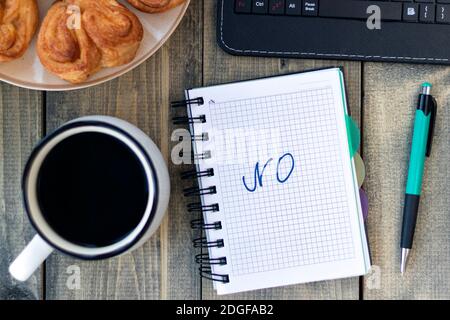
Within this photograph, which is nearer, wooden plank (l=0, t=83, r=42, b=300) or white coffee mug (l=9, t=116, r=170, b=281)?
white coffee mug (l=9, t=116, r=170, b=281)

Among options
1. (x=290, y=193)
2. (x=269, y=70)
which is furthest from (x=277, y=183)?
(x=269, y=70)

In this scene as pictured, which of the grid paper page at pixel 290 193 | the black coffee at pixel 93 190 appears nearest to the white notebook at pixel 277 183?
the grid paper page at pixel 290 193

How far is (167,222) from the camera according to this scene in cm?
70

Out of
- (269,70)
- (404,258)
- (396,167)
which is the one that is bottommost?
(404,258)

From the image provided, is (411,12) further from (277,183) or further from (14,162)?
(14,162)

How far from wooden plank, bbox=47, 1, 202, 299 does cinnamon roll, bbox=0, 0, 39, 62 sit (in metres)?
0.10

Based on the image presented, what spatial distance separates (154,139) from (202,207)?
0.32 feet

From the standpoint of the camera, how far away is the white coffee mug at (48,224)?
58cm

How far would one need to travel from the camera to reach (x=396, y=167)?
704 millimetres

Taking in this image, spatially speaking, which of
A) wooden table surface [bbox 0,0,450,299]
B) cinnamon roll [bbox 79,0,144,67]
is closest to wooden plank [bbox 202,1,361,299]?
wooden table surface [bbox 0,0,450,299]

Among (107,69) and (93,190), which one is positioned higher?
(107,69)

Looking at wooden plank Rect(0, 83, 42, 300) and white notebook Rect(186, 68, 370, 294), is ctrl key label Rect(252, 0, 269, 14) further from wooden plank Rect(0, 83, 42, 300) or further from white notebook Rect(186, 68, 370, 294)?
wooden plank Rect(0, 83, 42, 300)

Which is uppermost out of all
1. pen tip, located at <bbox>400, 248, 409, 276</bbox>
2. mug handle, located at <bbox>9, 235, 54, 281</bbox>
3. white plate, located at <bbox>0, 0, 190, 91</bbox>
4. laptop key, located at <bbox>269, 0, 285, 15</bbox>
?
laptop key, located at <bbox>269, 0, 285, 15</bbox>

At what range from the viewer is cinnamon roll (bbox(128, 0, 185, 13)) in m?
0.61
